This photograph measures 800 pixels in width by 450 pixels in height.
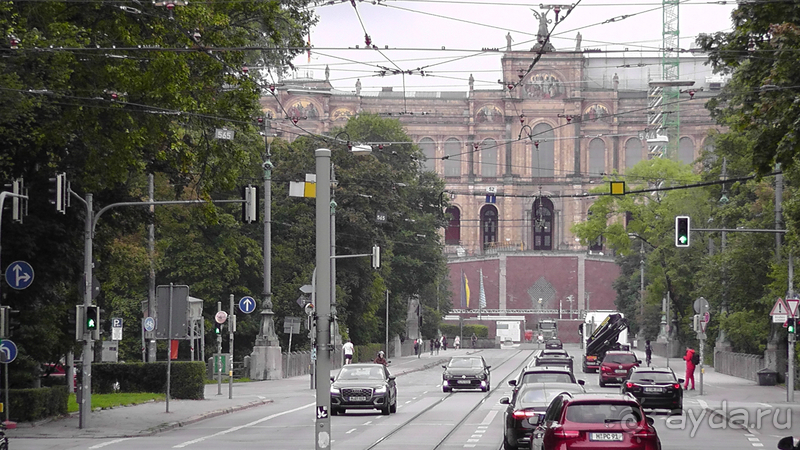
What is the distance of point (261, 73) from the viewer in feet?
144

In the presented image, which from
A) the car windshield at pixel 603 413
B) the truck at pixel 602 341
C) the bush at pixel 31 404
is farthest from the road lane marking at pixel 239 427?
the truck at pixel 602 341

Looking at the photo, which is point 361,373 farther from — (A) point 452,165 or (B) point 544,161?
(A) point 452,165

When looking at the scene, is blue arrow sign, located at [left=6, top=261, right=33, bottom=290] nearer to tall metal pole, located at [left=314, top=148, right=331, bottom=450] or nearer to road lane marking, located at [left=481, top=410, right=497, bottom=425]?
road lane marking, located at [left=481, top=410, right=497, bottom=425]

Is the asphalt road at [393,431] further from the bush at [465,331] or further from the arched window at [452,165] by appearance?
the arched window at [452,165]

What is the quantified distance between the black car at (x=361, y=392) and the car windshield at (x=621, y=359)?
19547mm

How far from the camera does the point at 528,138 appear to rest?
444ft

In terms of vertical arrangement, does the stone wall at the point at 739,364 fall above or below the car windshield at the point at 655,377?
below

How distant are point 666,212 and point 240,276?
3034 cm

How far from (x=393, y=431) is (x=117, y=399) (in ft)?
43.7

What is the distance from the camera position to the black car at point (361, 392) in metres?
31.3

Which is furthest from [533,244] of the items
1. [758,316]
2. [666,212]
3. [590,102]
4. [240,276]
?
[758,316]

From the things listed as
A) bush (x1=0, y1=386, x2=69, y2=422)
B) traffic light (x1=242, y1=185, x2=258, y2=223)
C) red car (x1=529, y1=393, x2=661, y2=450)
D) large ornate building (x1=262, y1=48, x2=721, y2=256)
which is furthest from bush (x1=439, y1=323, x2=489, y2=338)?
red car (x1=529, y1=393, x2=661, y2=450)

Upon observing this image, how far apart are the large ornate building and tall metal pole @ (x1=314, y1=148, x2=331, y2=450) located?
378 ft

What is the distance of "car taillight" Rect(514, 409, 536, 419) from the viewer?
20.8 m
